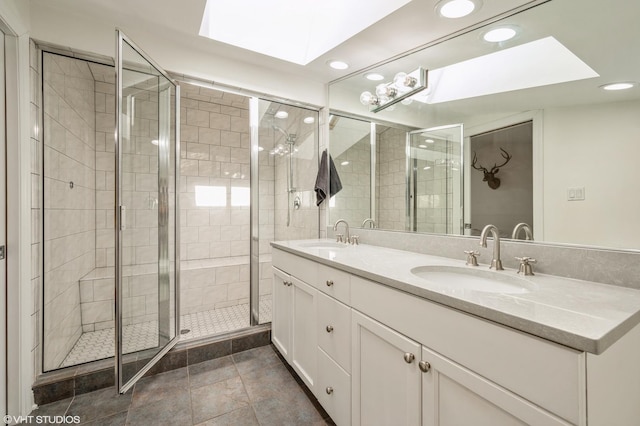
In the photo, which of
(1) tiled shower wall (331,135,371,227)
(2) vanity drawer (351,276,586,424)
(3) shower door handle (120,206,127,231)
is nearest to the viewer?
(2) vanity drawer (351,276,586,424)

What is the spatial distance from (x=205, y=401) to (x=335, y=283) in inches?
43.3

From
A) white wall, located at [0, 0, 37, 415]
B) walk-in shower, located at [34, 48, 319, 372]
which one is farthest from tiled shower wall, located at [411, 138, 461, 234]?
white wall, located at [0, 0, 37, 415]

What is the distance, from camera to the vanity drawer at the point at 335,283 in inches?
50.3

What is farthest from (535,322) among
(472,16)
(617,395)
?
(472,16)

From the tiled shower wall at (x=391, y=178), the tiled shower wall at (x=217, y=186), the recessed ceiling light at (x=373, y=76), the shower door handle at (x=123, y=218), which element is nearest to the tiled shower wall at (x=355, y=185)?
the tiled shower wall at (x=391, y=178)

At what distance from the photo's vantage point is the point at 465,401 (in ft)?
2.56

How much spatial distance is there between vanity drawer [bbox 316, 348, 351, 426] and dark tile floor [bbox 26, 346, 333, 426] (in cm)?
17

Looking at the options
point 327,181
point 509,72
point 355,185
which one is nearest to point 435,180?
point 509,72

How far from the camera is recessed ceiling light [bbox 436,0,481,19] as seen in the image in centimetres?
136

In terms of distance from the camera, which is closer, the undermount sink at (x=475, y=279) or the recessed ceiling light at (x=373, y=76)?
the undermount sink at (x=475, y=279)

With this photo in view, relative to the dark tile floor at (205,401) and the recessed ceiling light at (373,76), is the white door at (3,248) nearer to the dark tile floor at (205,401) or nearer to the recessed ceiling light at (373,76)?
the dark tile floor at (205,401)

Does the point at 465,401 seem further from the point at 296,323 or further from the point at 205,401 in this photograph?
the point at 205,401

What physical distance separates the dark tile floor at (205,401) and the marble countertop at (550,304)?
97cm

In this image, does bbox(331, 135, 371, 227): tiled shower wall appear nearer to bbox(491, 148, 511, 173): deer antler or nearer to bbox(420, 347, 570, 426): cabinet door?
bbox(491, 148, 511, 173): deer antler
